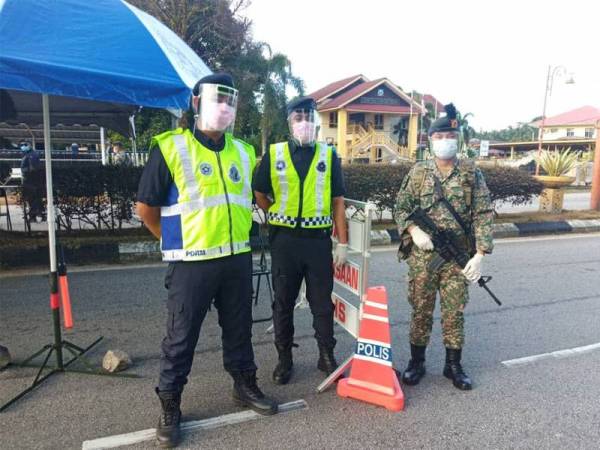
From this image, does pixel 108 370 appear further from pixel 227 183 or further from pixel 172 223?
pixel 227 183

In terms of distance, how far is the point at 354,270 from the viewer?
337 cm

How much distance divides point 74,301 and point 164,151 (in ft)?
11.0

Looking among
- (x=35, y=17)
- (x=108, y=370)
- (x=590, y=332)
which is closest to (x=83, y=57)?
(x=35, y=17)

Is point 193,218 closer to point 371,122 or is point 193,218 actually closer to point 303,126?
point 303,126

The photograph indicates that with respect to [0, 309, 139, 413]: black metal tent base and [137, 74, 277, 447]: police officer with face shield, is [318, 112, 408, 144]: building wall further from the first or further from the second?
[137, 74, 277, 447]: police officer with face shield

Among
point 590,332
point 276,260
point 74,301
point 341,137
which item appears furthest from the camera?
point 341,137

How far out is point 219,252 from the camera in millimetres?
2670

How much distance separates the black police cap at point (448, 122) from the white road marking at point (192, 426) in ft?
7.14

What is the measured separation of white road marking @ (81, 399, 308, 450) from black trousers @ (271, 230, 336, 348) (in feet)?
1.57

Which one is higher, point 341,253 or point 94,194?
point 94,194

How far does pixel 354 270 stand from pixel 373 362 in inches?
26.3

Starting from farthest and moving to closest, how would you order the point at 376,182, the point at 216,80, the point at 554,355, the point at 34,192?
the point at 376,182 < the point at 34,192 < the point at 554,355 < the point at 216,80

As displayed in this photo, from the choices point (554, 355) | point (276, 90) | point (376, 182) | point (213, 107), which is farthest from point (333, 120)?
point (213, 107)

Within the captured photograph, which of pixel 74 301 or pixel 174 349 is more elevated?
pixel 174 349
